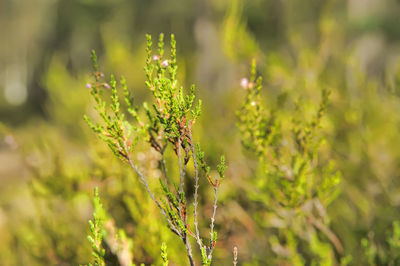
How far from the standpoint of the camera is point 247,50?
3709mm

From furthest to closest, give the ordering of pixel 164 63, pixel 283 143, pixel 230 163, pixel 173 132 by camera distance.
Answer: pixel 230 163 < pixel 283 143 < pixel 164 63 < pixel 173 132

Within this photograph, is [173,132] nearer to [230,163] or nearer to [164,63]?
[164,63]

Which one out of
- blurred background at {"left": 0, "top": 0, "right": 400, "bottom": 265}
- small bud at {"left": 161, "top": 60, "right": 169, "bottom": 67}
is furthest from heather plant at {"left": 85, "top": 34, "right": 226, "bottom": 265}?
blurred background at {"left": 0, "top": 0, "right": 400, "bottom": 265}

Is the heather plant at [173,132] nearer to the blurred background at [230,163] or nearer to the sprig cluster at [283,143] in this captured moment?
the sprig cluster at [283,143]

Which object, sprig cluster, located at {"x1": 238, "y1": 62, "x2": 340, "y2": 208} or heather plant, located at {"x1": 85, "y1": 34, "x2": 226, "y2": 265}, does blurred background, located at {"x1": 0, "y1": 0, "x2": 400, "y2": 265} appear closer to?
sprig cluster, located at {"x1": 238, "y1": 62, "x2": 340, "y2": 208}

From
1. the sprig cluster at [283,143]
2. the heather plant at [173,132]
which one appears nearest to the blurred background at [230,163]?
the sprig cluster at [283,143]

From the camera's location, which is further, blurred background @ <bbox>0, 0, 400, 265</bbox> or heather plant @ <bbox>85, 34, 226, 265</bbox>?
blurred background @ <bbox>0, 0, 400, 265</bbox>

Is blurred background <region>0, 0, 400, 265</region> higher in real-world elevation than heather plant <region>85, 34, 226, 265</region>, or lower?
higher

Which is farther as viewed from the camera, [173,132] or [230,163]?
[230,163]

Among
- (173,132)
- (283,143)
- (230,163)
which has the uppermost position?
(230,163)

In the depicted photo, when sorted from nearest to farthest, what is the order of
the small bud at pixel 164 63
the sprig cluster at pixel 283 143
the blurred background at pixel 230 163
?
the small bud at pixel 164 63 → the sprig cluster at pixel 283 143 → the blurred background at pixel 230 163

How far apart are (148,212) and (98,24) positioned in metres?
21.8

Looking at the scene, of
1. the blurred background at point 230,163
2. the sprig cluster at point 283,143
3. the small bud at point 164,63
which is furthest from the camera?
the blurred background at point 230,163

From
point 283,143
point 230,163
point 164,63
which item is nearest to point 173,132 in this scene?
point 164,63
